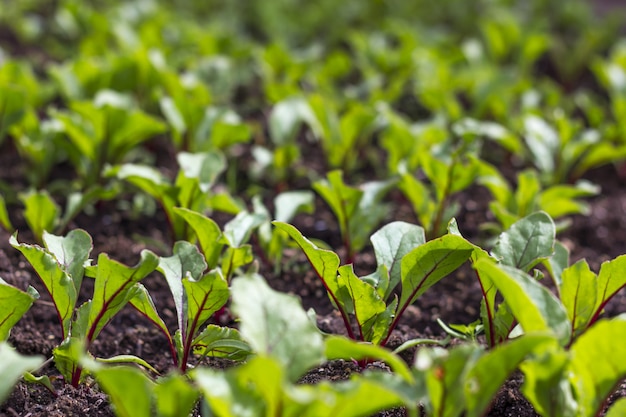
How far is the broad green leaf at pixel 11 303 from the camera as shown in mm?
1518

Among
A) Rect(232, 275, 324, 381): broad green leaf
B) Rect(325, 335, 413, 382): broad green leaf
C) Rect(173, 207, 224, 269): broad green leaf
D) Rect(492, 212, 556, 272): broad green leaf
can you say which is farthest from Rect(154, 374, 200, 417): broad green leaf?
Rect(492, 212, 556, 272): broad green leaf

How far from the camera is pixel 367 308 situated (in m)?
1.68

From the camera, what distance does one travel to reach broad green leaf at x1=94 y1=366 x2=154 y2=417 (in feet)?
4.00

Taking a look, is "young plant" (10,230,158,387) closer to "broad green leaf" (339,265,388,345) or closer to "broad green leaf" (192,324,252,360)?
"broad green leaf" (192,324,252,360)

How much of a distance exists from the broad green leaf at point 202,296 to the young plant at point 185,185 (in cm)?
48

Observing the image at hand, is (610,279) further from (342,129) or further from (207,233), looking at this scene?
(342,129)

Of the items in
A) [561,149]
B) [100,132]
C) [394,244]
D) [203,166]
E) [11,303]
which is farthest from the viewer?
[561,149]

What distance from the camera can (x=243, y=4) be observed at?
504 cm

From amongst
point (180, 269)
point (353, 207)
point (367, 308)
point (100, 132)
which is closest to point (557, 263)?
point (367, 308)

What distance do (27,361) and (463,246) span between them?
89cm

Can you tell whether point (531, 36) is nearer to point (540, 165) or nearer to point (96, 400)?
point (540, 165)

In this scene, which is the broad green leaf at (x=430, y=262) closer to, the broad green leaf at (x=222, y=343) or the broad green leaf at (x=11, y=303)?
the broad green leaf at (x=222, y=343)

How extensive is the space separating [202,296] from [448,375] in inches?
23.2

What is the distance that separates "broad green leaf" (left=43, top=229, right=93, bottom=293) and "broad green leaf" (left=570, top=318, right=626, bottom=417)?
1.05 m
